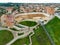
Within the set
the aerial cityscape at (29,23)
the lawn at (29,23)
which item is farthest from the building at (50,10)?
the lawn at (29,23)

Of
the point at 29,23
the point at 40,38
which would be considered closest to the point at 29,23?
the point at 29,23

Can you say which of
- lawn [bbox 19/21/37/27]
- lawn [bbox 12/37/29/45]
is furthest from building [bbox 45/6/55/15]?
lawn [bbox 12/37/29/45]

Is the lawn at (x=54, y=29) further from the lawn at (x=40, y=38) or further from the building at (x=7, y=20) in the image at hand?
the building at (x=7, y=20)

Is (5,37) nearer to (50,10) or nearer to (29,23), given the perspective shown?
(29,23)

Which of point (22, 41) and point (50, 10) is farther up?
point (50, 10)

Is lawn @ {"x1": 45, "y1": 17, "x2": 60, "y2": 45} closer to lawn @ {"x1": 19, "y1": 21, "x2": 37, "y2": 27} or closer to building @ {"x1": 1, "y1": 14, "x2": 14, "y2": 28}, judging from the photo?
lawn @ {"x1": 19, "y1": 21, "x2": 37, "y2": 27}

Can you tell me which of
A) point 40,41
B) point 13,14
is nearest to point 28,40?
point 40,41

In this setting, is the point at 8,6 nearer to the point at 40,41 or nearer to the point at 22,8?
the point at 22,8
